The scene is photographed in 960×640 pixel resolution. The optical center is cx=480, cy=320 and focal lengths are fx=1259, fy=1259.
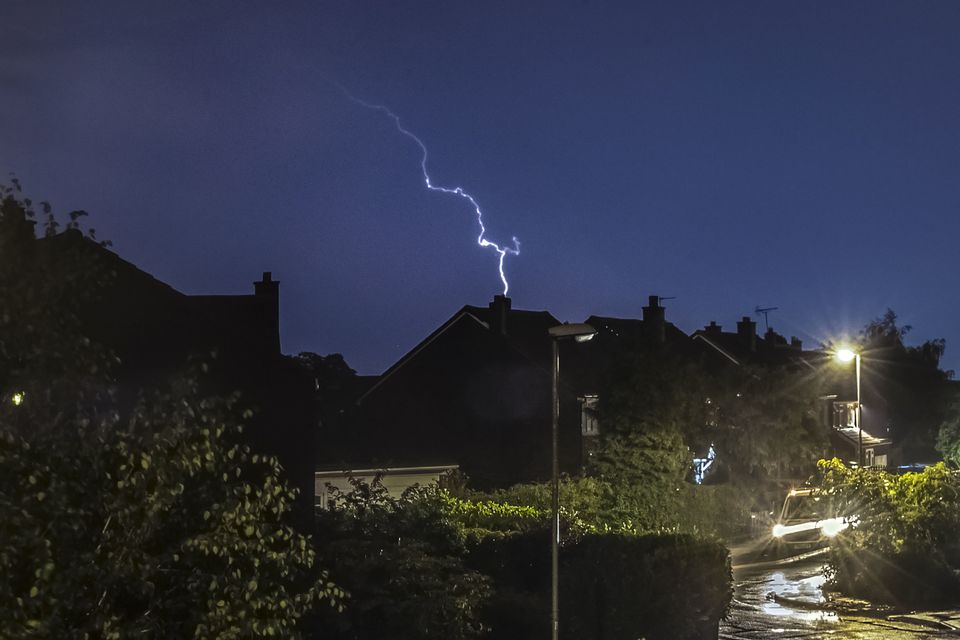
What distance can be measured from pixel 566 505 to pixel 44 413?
24.0 metres

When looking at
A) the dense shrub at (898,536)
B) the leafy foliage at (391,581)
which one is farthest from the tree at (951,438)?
the leafy foliage at (391,581)

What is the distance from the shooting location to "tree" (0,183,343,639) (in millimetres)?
7887

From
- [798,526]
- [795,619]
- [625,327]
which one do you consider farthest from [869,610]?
[625,327]

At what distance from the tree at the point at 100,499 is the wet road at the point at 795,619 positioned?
689 inches

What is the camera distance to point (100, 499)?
27.5 feet

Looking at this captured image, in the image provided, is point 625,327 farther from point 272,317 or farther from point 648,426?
point 272,317

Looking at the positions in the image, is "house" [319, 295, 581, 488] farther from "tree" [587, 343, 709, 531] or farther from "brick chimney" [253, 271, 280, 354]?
"brick chimney" [253, 271, 280, 354]

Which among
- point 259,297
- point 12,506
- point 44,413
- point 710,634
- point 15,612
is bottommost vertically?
point 710,634

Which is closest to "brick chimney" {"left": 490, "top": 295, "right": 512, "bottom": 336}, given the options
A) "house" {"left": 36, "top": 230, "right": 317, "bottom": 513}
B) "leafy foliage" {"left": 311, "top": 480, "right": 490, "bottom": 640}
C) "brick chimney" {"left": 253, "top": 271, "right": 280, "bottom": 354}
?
"brick chimney" {"left": 253, "top": 271, "right": 280, "bottom": 354}

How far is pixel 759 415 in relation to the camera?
181ft

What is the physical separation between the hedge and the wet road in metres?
3.45

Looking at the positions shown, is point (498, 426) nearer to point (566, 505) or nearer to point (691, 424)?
point (691, 424)

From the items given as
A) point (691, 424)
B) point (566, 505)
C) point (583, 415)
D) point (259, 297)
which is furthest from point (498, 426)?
point (259, 297)

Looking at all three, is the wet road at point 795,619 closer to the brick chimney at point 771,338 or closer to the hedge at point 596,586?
the hedge at point 596,586
